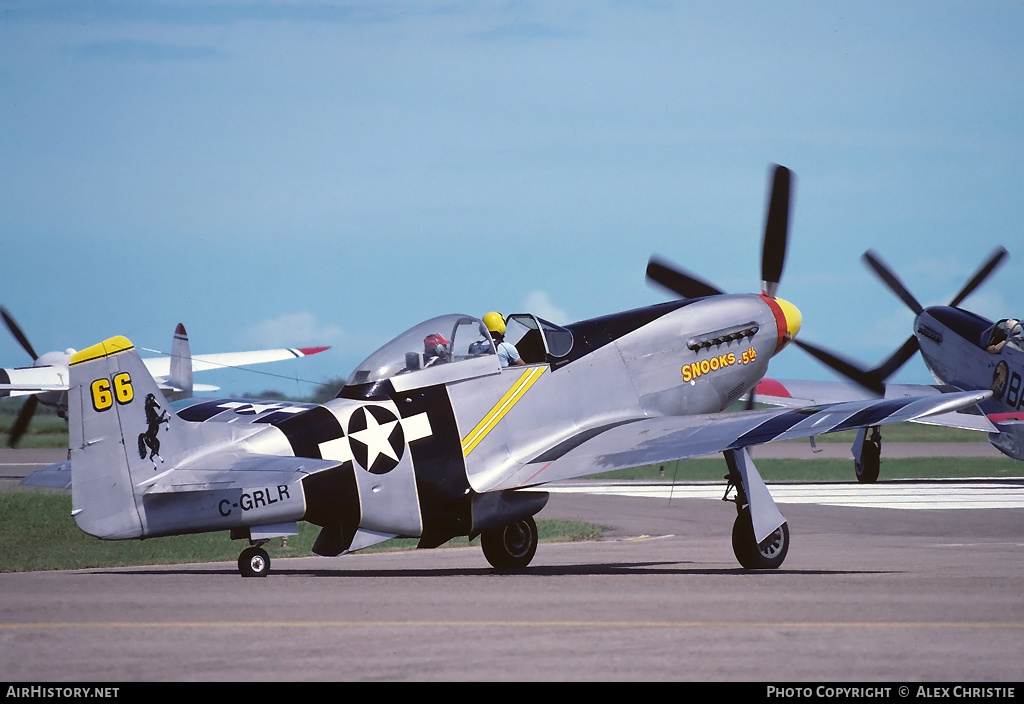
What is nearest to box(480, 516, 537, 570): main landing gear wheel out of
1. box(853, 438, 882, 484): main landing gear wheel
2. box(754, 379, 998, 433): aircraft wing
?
box(754, 379, 998, 433): aircraft wing

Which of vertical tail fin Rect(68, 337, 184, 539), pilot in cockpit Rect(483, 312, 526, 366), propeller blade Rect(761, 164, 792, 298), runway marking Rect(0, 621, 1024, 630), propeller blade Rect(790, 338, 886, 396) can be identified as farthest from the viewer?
propeller blade Rect(790, 338, 886, 396)

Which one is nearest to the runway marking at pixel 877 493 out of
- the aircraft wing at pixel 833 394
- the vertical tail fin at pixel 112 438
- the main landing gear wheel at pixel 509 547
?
the aircraft wing at pixel 833 394

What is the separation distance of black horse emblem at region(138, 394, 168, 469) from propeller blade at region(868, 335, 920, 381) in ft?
84.6

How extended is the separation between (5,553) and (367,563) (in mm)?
5808

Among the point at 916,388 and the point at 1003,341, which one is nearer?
the point at 1003,341

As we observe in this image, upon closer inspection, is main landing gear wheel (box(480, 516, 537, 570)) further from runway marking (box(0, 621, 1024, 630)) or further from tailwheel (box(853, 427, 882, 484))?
tailwheel (box(853, 427, 882, 484))

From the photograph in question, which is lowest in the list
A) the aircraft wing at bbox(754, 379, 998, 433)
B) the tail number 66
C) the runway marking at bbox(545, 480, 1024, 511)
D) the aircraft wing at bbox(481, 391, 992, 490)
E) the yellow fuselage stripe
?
the runway marking at bbox(545, 480, 1024, 511)

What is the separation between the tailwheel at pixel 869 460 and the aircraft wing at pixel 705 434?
1832 centimetres

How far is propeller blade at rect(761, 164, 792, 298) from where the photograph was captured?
19484 mm

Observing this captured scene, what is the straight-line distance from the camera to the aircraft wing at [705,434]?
45.1ft

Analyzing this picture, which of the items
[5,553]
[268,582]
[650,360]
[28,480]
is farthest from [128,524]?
[5,553]
